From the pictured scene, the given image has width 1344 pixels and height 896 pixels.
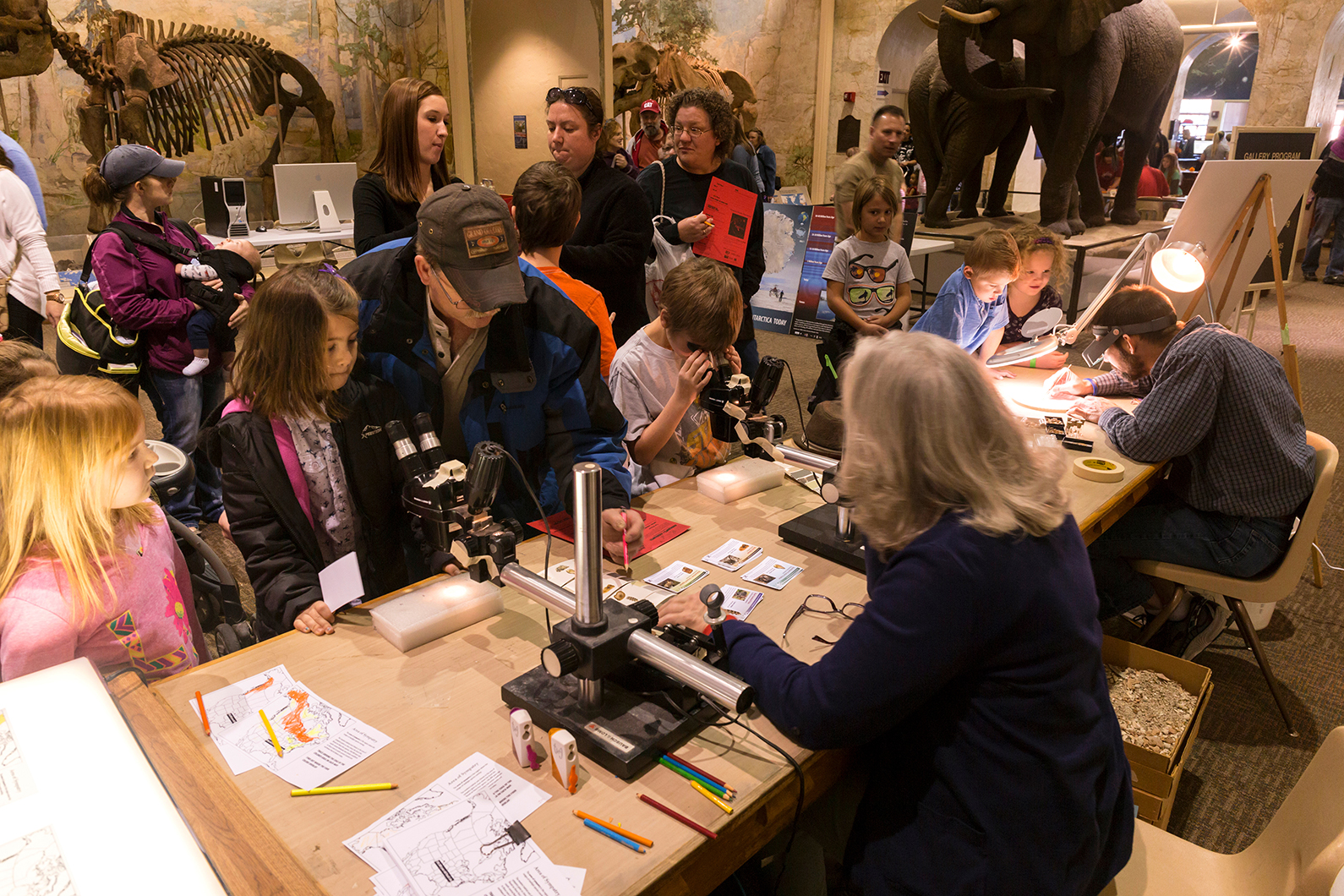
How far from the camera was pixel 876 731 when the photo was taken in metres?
1.28

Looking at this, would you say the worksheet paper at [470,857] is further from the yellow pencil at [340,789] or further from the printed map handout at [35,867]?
the printed map handout at [35,867]

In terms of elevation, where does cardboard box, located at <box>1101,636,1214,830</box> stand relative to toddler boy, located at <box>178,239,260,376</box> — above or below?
below

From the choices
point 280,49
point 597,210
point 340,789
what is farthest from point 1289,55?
point 340,789

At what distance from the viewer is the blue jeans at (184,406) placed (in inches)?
147

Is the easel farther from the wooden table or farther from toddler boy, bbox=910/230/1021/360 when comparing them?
the wooden table

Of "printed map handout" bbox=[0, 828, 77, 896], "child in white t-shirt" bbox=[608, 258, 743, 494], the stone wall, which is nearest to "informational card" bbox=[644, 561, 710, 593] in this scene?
"child in white t-shirt" bbox=[608, 258, 743, 494]

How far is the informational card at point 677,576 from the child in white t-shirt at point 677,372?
0.48 meters

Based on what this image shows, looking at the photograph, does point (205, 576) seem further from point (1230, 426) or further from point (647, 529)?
point (1230, 426)

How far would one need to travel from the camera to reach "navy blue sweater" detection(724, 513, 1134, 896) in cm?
121

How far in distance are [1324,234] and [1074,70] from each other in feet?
18.5

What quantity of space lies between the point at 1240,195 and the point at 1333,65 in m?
7.71

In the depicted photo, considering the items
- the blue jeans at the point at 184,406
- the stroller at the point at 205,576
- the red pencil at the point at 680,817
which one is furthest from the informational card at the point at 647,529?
the blue jeans at the point at 184,406

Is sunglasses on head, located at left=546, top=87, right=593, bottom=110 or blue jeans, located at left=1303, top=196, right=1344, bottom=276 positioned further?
blue jeans, located at left=1303, top=196, right=1344, bottom=276

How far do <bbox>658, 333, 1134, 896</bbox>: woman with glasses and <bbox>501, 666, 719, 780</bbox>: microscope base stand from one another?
0.16 meters
